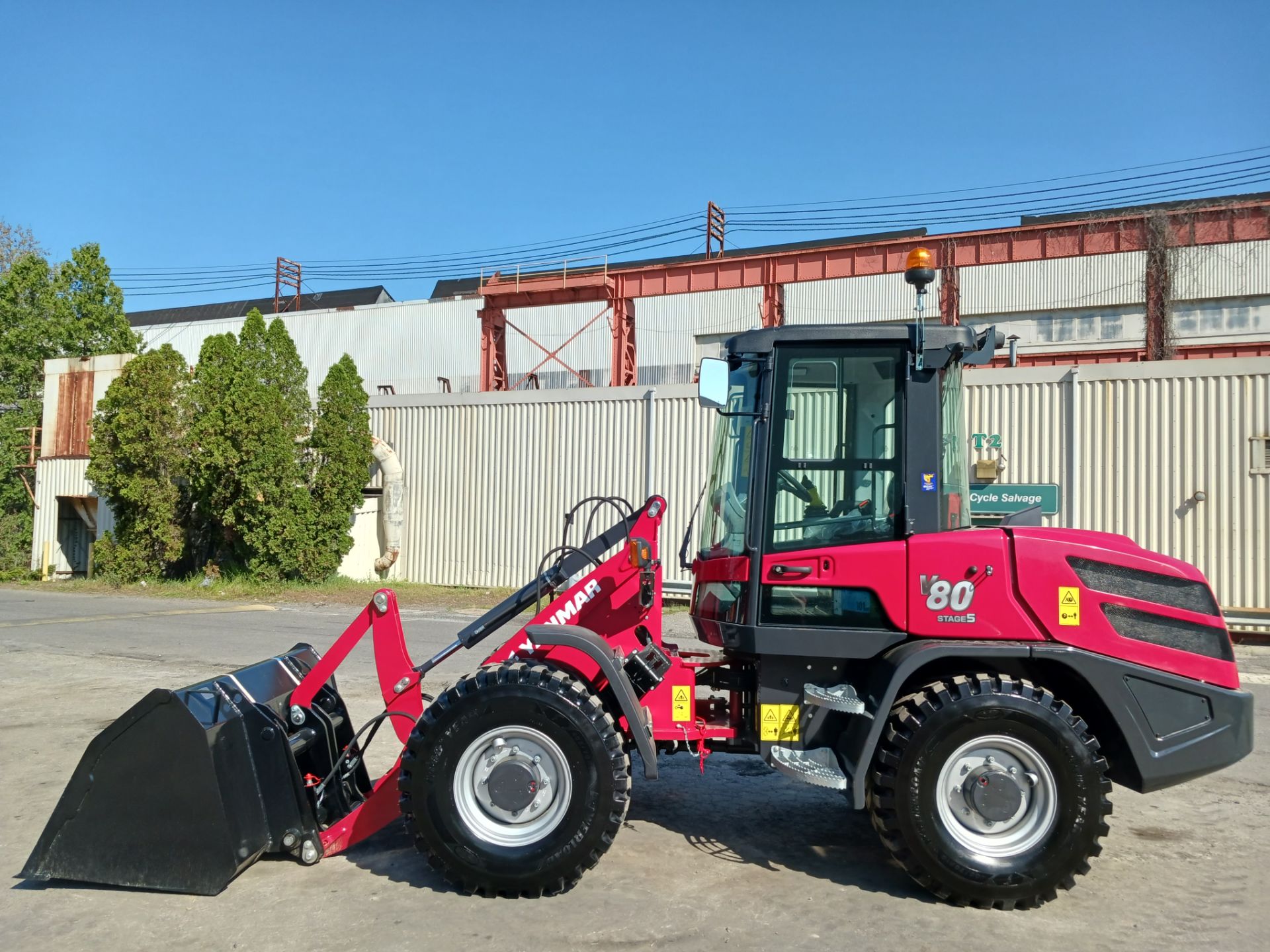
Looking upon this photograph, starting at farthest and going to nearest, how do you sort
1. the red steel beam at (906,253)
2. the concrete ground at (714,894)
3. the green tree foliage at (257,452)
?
the green tree foliage at (257,452) → the red steel beam at (906,253) → the concrete ground at (714,894)

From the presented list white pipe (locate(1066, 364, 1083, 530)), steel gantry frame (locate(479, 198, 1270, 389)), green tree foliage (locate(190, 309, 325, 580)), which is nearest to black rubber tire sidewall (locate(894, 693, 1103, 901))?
steel gantry frame (locate(479, 198, 1270, 389))

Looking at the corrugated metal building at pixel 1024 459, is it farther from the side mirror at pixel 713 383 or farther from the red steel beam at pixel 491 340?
the side mirror at pixel 713 383

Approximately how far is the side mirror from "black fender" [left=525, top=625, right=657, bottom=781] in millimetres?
1205

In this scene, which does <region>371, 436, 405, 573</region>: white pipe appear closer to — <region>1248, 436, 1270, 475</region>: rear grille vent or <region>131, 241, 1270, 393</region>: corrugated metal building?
<region>131, 241, 1270, 393</region>: corrugated metal building

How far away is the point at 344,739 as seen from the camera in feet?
17.6

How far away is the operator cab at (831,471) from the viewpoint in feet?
15.3

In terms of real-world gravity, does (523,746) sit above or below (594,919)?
above

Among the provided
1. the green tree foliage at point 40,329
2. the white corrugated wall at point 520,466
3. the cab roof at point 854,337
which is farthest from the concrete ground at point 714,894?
the green tree foliage at point 40,329

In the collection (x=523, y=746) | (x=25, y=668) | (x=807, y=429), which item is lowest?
(x=25, y=668)

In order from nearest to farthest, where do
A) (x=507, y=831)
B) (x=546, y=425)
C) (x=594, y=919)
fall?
(x=594, y=919)
(x=507, y=831)
(x=546, y=425)

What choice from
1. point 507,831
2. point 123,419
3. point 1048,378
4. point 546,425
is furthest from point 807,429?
point 123,419

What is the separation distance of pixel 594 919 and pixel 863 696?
1528 millimetres

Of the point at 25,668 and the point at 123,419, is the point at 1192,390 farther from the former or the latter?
the point at 123,419

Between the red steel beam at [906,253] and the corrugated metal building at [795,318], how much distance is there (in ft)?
7.80
